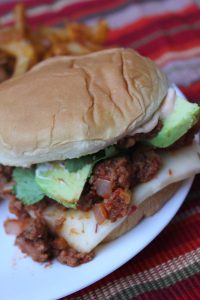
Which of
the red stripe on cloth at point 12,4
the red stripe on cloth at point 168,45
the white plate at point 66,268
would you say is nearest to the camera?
the white plate at point 66,268

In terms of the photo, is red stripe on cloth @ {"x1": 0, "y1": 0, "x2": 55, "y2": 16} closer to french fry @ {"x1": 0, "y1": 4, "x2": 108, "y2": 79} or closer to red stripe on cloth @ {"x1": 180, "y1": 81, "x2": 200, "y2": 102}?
french fry @ {"x1": 0, "y1": 4, "x2": 108, "y2": 79}

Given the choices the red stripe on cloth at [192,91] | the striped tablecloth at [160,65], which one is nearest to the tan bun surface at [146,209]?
the striped tablecloth at [160,65]

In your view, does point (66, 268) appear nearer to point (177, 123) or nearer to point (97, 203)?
point (97, 203)

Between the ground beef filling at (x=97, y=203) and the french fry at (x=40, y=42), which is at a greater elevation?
the french fry at (x=40, y=42)

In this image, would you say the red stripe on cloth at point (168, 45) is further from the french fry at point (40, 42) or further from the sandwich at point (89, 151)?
the sandwich at point (89, 151)

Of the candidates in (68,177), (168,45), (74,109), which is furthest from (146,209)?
(168,45)

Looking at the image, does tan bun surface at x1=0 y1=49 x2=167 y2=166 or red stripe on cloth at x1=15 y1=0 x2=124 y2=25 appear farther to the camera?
red stripe on cloth at x1=15 y1=0 x2=124 y2=25

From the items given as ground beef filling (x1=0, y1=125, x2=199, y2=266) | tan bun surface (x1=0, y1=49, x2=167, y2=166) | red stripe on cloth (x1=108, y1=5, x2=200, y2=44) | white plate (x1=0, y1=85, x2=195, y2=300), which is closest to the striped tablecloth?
red stripe on cloth (x1=108, y1=5, x2=200, y2=44)
